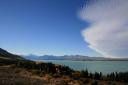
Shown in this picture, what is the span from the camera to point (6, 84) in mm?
22375

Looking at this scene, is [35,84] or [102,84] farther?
[102,84]

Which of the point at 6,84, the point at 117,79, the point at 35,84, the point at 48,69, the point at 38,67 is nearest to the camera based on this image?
the point at 6,84

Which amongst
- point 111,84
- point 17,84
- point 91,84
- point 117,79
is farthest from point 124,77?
point 17,84

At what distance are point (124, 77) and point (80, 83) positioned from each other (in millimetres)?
12335

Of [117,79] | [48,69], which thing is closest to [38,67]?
[48,69]

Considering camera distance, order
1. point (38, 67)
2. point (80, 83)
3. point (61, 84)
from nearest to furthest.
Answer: point (61, 84) → point (80, 83) → point (38, 67)

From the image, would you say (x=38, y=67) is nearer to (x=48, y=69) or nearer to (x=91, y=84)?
(x=48, y=69)

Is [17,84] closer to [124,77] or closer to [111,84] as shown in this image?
[111,84]

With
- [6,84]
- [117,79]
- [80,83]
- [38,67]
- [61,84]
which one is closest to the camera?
[6,84]

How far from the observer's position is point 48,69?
44406mm

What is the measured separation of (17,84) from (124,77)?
69.2 ft

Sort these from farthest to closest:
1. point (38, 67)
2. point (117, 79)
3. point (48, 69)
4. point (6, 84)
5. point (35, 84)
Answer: point (38, 67)
point (48, 69)
point (117, 79)
point (35, 84)
point (6, 84)

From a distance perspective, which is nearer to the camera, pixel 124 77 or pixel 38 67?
pixel 124 77

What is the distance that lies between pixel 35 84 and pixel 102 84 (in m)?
9.19
